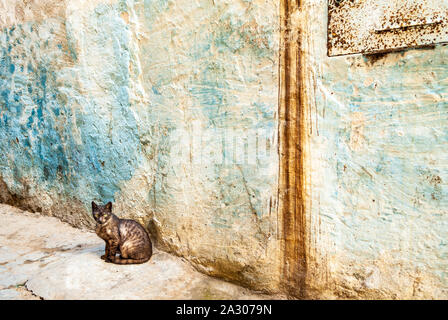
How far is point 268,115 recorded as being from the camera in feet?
6.94

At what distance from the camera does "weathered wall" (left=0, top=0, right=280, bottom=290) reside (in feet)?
7.12

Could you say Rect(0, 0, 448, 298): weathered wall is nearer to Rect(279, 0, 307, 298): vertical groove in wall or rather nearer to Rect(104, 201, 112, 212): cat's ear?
Rect(279, 0, 307, 298): vertical groove in wall

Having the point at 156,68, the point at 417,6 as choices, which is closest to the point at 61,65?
the point at 156,68

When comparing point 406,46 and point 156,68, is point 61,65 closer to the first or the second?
point 156,68

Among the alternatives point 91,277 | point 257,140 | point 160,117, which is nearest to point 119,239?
point 91,277

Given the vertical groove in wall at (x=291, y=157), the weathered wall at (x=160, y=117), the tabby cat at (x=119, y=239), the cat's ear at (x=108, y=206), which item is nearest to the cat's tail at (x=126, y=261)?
the tabby cat at (x=119, y=239)

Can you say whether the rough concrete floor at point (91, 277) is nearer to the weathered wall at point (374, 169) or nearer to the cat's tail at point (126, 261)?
the cat's tail at point (126, 261)

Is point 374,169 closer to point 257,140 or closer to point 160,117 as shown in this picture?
point 257,140

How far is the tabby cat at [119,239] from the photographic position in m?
2.45

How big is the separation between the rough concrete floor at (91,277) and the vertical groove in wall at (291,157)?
272 mm

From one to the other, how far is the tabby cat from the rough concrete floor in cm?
6

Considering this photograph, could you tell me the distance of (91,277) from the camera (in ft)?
7.55

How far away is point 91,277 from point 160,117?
1.17 metres

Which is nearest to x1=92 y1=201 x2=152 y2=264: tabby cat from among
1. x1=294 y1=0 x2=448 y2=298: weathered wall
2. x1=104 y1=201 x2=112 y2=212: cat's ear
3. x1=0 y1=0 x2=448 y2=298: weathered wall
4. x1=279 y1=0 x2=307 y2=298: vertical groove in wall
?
x1=104 y1=201 x2=112 y2=212: cat's ear
